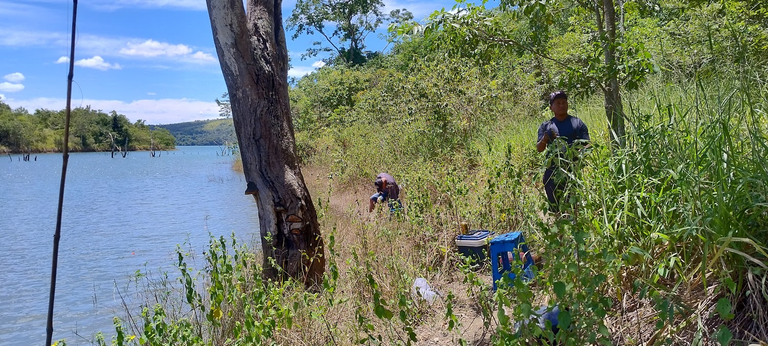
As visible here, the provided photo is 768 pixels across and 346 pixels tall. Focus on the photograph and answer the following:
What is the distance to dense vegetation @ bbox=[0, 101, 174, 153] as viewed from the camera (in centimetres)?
10038

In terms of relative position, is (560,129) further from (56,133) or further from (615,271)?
(56,133)

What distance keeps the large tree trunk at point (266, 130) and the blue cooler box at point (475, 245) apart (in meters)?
1.44

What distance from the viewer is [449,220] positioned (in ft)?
21.7

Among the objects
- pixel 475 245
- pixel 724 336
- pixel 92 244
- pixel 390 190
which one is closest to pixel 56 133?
pixel 92 244

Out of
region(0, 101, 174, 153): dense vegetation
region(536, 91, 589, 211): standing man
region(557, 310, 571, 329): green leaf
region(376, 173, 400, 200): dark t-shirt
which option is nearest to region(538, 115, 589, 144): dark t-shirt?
region(536, 91, 589, 211): standing man

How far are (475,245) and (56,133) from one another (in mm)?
→ 126671

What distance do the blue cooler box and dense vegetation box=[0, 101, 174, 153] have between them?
92.8 meters

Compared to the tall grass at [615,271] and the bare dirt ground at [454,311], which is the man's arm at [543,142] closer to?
the tall grass at [615,271]

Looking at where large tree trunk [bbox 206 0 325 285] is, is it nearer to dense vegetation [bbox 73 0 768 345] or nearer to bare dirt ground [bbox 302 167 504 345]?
dense vegetation [bbox 73 0 768 345]

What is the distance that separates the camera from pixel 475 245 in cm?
554

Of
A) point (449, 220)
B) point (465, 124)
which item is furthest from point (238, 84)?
point (465, 124)

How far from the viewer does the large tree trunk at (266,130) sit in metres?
5.30

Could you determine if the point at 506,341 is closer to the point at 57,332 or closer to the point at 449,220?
the point at 449,220

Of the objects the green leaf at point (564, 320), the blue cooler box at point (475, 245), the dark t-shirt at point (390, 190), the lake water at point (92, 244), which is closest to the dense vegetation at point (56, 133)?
the lake water at point (92, 244)
